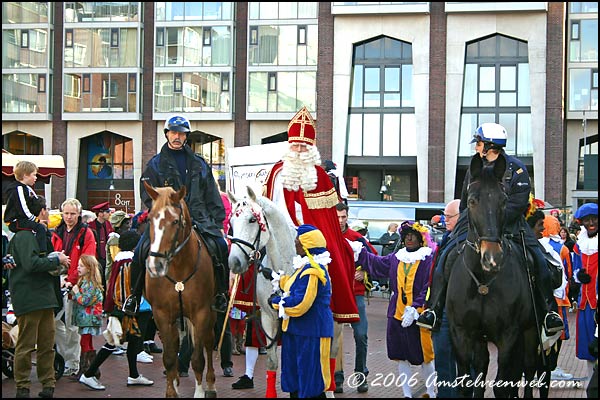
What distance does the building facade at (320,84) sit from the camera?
155 feet

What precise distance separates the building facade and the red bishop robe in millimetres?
37922

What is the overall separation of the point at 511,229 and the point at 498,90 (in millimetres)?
40814

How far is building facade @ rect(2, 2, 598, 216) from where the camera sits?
47188mm

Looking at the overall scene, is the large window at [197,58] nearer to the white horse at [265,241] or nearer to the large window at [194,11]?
the large window at [194,11]

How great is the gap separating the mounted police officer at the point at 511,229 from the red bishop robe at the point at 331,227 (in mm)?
1250

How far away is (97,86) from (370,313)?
35980 millimetres

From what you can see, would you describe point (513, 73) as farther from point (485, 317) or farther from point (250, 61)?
point (485, 317)

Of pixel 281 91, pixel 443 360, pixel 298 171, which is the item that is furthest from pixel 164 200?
pixel 281 91

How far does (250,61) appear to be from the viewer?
51.1 metres

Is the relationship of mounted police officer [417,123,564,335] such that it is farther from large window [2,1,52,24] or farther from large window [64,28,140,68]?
large window [2,1,52,24]

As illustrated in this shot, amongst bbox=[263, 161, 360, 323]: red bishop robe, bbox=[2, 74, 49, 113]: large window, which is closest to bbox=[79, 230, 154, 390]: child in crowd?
bbox=[263, 161, 360, 323]: red bishop robe

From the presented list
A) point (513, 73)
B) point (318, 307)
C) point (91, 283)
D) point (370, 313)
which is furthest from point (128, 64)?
point (318, 307)

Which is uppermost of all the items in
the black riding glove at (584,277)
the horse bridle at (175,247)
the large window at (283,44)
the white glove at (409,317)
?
the large window at (283,44)

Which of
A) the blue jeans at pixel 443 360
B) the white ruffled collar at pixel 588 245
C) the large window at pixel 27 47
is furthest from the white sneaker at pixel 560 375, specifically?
the large window at pixel 27 47
